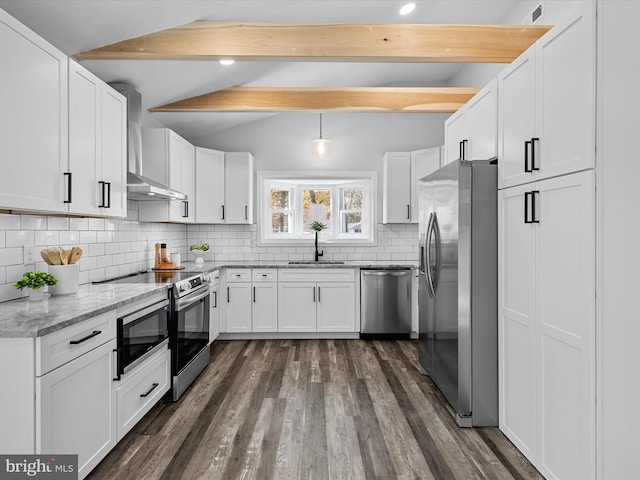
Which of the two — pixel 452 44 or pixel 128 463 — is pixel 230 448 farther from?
pixel 452 44

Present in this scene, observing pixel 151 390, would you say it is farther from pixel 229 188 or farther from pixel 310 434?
pixel 229 188

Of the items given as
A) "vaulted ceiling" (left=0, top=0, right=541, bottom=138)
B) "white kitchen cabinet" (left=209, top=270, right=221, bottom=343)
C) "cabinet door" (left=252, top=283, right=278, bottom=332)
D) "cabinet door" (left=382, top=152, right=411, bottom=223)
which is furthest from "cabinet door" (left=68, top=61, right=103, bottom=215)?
"cabinet door" (left=382, top=152, right=411, bottom=223)

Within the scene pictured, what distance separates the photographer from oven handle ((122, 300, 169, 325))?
234 cm

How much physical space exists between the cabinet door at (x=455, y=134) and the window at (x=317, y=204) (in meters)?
2.02

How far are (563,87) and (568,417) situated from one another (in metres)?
1.55

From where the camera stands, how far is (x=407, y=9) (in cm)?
367

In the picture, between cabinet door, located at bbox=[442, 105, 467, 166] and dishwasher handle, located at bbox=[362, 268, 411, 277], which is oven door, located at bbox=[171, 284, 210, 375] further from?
cabinet door, located at bbox=[442, 105, 467, 166]

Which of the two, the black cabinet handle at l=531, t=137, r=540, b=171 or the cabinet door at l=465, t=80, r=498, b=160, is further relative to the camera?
the cabinet door at l=465, t=80, r=498, b=160

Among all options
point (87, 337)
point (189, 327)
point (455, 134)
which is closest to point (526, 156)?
point (455, 134)

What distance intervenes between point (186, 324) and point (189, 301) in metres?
0.19

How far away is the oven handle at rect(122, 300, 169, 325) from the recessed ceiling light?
3261 mm

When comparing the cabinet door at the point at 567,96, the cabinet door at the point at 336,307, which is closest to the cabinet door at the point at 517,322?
the cabinet door at the point at 567,96

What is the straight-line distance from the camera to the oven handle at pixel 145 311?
2341mm

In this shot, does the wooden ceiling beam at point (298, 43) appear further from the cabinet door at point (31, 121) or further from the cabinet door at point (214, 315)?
the cabinet door at point (214, 315)
